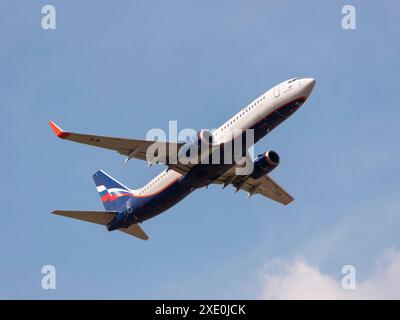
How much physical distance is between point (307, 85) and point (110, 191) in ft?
93.6

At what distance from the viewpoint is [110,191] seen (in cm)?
8656

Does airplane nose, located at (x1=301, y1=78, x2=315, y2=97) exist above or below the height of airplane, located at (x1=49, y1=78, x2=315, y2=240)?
above

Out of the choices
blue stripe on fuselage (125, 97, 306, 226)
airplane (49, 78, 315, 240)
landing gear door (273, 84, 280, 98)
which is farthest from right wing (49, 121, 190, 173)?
landing gear door (273, 84, 280, 98)

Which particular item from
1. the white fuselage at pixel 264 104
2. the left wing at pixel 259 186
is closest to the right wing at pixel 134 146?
the white fuselage at pixel 264 104

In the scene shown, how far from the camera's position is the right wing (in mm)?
67812

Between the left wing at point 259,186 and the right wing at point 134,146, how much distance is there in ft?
26.4

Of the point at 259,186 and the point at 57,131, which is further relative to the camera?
the point at 259,186

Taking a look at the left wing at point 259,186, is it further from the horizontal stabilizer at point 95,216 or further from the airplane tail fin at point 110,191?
the horizontal stabilizer at point 95,216

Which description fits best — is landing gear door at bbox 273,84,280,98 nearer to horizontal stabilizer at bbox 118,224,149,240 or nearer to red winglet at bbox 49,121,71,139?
red winglet at bbox 49,121,71,139

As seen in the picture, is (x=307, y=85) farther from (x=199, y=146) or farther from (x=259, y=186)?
(x=259, y=186)

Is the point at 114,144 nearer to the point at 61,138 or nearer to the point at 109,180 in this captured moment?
the point at 61,138

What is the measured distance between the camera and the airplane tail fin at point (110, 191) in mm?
82375

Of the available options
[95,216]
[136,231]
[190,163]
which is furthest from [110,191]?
[190,163]
